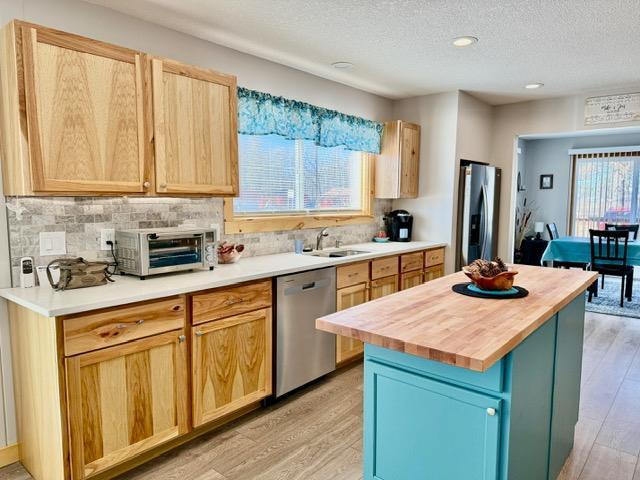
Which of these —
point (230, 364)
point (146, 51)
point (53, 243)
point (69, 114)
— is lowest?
point (230, 364)

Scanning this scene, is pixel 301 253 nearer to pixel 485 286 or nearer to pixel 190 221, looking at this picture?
pixel 190 221

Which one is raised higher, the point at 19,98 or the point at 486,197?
the point at 19,98

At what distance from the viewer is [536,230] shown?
791 cm

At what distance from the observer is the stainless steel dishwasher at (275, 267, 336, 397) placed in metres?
2.89

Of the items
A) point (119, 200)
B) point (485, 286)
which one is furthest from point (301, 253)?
point (485, 286)

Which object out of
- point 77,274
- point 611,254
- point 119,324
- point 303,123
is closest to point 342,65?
point 303,123

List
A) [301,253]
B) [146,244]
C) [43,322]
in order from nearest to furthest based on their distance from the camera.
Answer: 1. [43,322]
2. [146,244]
3. [301,253]

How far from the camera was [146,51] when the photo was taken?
2.78 m

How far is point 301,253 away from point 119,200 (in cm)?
156

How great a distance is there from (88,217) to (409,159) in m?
3.27

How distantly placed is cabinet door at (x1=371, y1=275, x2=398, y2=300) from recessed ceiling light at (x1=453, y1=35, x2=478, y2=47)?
6.25 feet

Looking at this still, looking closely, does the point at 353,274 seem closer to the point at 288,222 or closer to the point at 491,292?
the point at 288,222

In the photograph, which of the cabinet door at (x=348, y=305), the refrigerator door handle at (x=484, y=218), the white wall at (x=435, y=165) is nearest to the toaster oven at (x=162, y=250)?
the cabinet door at (x=348, y=305)

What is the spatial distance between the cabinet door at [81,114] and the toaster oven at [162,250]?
27 cm
